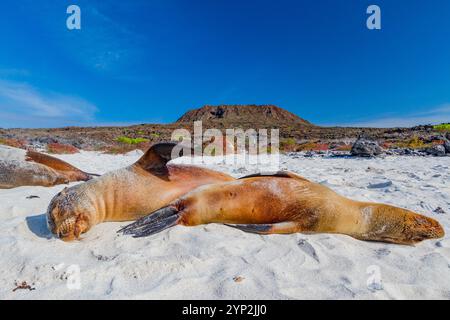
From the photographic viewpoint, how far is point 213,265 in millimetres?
2445

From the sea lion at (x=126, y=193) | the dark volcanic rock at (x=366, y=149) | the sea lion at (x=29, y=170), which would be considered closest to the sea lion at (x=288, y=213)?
the sea lion at (x=126, y=193)

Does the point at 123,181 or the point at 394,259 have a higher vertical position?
the point at 123,181

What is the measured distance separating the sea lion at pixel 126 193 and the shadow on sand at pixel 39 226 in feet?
0.38

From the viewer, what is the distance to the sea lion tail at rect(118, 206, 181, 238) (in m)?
2.96

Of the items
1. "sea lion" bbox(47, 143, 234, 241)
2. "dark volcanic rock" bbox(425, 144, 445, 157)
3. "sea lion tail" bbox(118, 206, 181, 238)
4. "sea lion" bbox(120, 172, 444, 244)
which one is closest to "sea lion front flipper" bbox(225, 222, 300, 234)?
"sea lion" bbox(120, 172, 444, 244)

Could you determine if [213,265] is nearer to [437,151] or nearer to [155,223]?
[155,223]

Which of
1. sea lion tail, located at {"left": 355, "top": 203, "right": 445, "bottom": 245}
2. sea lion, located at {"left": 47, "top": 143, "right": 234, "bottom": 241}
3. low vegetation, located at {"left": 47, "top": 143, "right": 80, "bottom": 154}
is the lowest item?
sea lion tail, located at {"left": 355, "top": 203, "right": 445, "bottom": 245}

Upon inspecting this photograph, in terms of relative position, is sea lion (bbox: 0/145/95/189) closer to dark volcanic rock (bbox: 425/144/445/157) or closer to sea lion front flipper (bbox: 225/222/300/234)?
sea lion front flipper (bbox: 225/222/300/234)

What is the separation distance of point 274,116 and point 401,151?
59.8 m

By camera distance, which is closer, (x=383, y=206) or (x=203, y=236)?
(x=203, y=236)

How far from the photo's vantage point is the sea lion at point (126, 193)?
3.00 meters
